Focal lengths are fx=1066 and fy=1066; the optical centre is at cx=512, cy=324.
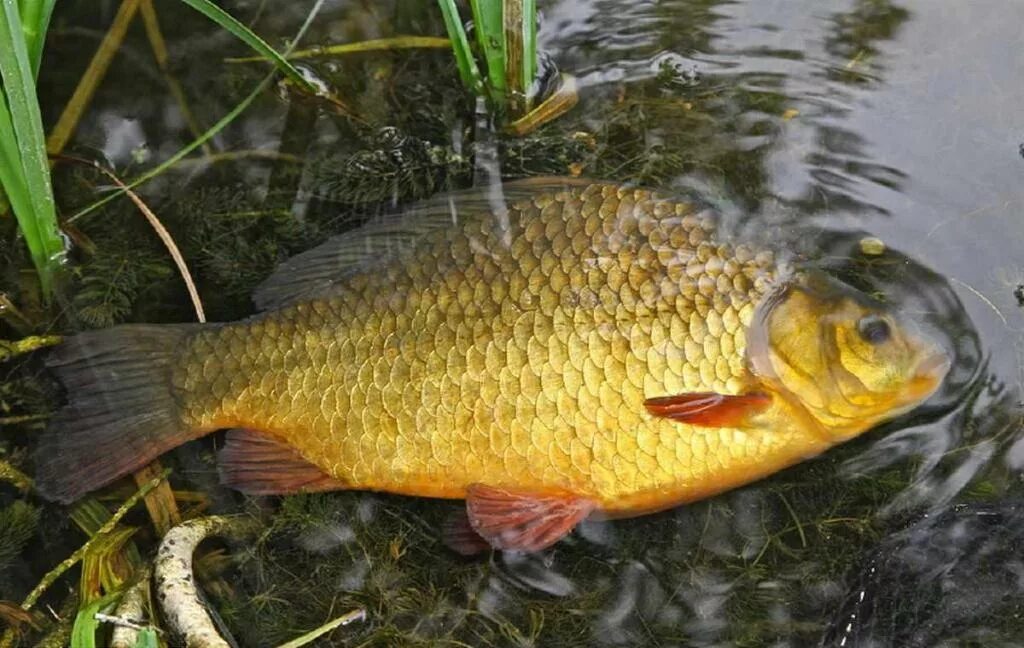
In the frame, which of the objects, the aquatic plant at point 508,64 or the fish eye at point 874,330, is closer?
the fish eye at point 874,330

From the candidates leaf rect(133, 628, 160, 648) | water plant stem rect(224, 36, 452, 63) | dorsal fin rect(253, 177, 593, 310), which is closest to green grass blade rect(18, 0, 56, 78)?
water plant stem rect(224, 36, 452, 63)

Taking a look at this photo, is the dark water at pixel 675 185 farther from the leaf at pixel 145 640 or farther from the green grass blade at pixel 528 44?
the leaf at pixel 145 640

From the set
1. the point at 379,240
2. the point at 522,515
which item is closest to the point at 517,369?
the point at 522,515

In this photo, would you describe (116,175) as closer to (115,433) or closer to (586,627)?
(115,433)

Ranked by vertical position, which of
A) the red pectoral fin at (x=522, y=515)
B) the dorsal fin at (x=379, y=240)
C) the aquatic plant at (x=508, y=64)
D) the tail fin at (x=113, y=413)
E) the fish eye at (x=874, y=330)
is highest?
the aquatic plant at (x=508, y=64)

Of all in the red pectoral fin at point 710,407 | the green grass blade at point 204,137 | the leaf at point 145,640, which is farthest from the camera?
the green grass blade at point 204,137

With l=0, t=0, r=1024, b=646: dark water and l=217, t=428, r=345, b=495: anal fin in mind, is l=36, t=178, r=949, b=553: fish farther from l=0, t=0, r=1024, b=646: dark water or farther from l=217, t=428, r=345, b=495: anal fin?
l=0, t=0, r=1024, b=646: dark water

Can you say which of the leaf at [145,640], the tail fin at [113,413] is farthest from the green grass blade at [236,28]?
the leaf at [145,640]
